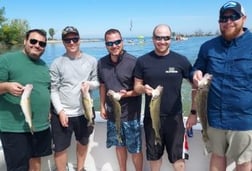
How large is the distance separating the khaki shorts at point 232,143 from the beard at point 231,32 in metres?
0.98

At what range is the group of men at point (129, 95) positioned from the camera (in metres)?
3.37

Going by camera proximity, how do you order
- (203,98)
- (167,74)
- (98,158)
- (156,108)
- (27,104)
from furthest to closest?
(98,158), (167,74), (156,108), (27,104), (203,98)

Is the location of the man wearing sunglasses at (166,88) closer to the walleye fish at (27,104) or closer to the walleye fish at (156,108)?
the walleye fish at (156,108)

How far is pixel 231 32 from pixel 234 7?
0.81ft

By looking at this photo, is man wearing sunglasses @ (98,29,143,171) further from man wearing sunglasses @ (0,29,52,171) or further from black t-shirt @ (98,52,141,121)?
man wearing sunglasses @ (0,29,52,171)

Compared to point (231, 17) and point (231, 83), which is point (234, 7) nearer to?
point (231, 17)

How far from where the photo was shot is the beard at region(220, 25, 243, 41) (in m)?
3.32

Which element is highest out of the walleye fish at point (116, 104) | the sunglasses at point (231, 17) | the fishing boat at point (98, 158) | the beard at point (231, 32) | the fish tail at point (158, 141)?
the sunglasses at point (231, 17)

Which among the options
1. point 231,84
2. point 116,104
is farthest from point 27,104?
point 231,84

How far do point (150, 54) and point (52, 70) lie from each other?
125cm

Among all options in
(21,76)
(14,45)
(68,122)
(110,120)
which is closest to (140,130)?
(110,120)

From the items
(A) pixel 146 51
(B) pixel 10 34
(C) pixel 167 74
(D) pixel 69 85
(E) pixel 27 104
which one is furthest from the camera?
(B) pixel 10 34

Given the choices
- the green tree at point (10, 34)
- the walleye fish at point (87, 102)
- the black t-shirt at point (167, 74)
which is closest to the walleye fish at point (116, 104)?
the walleye fish at point (87, 102)

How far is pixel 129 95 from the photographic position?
161 inches
